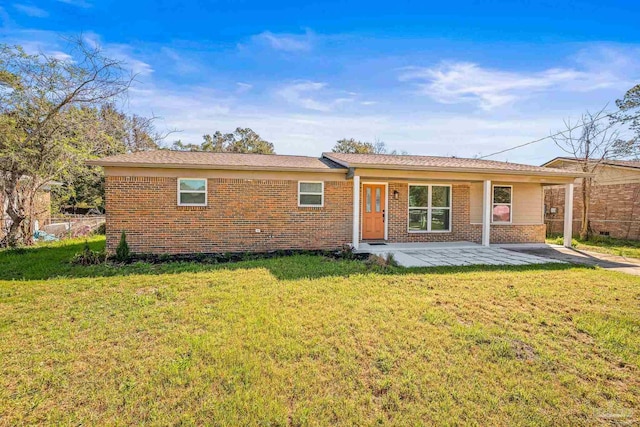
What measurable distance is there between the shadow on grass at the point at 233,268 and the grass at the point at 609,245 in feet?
14.4

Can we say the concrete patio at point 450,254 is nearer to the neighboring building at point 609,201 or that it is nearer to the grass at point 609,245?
the grass at point 609,245

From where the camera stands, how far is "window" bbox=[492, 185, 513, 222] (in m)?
12.0

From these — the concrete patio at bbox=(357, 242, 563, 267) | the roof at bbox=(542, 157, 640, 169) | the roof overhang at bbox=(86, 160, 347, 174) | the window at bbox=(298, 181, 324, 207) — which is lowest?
the concrete patio at bbox=(357, 242, 563, 267)

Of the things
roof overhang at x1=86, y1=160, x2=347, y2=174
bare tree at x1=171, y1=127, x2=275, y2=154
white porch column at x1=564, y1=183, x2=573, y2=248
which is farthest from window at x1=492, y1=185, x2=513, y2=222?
bare tree at x1=171, y1=127, x2=275, y2=154

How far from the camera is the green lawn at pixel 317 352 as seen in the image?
2684 millimetres

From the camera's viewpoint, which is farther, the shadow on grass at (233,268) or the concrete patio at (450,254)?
the concrete patio at (450,254)

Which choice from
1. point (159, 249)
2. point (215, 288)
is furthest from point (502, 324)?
point (159, 249)

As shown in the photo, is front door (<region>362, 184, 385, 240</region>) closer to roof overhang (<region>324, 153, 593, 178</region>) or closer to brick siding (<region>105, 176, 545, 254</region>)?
brick siding (<region>105, 176, 545, 254</region>)

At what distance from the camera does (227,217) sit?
9.62 meters

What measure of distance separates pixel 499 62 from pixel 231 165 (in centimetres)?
1041

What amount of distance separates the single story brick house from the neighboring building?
19.8 feet

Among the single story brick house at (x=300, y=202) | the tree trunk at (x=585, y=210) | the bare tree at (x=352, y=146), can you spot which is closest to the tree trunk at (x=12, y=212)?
the single story brick house at (x=300, y=202)

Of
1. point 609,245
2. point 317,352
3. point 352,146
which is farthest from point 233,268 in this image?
point 352,146

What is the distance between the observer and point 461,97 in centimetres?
1506
